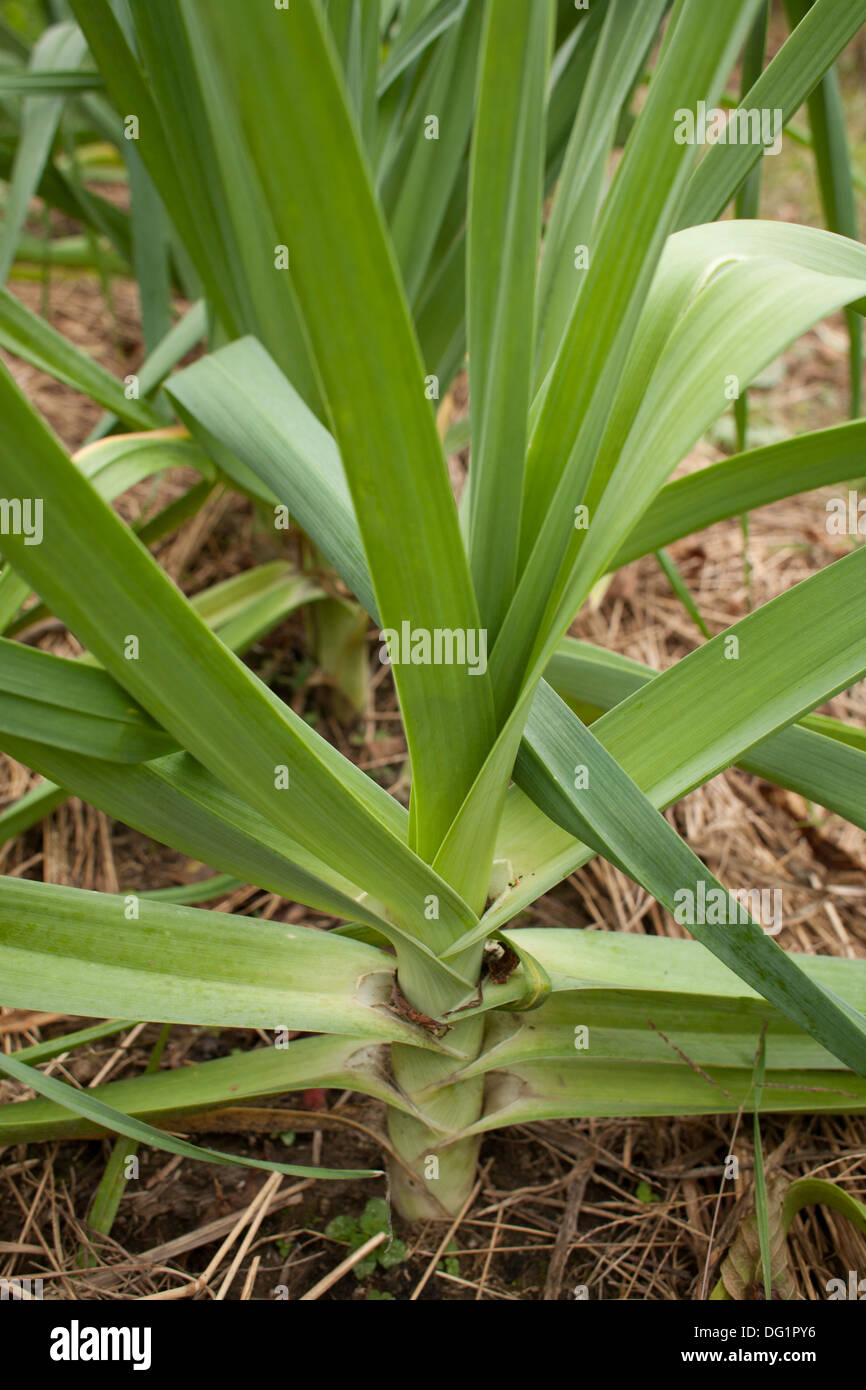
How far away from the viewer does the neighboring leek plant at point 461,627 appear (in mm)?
412

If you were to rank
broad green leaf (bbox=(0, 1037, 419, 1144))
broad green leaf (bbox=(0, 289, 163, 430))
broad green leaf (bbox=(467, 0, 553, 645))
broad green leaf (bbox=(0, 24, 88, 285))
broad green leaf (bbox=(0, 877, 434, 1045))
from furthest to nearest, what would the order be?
1. broad green leaf (bbox=(0, 24, 88, 285))
2. broad green leaf (bbox=(0, 289, 163, 430))
3. broad green leaf (bbox=(0, 1037, 419, 1144))
4. broad green leaf (bbox=(0, 877, 434, 1045))
5. broad green leaf (bbox=(467, 0, 553, 645))

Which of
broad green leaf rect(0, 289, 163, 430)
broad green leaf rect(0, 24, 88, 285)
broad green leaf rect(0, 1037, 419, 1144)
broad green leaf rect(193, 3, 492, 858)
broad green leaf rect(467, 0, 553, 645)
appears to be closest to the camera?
broad green leaf rect(193, 3, 492, 858)

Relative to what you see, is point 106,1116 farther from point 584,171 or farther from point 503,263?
point 584,171

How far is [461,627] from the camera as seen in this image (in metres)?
0.48

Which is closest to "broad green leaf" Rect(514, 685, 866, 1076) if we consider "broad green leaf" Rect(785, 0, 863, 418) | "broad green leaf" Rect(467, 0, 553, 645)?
"broad green leaf" Rect(467, 0, 553, 645)

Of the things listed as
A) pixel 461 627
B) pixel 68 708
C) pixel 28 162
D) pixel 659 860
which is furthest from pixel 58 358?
pixel 659 860

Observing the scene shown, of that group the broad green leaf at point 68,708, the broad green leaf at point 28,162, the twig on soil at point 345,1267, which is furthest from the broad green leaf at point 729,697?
the broad green leaf at point 28,162

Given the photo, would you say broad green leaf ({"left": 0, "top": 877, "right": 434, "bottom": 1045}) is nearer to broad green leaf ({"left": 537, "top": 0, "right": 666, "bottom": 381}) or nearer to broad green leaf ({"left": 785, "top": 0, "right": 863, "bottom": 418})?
broad green leaf ({"left": 537, "top": 0, "right": 666, "bottom": 381})

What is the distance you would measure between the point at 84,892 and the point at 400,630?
284mm

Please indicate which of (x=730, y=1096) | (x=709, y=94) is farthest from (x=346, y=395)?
(x=730, y=1096)

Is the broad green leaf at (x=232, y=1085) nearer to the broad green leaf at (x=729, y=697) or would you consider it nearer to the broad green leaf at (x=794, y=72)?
the broad green leaf at (x=729, y=697)

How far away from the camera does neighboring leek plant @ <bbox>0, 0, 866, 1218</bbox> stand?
1.35ft

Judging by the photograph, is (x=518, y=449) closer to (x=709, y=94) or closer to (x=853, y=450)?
(x=709, y=94)
